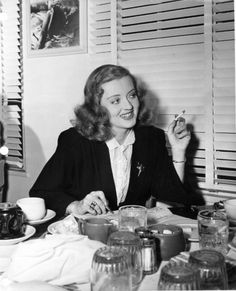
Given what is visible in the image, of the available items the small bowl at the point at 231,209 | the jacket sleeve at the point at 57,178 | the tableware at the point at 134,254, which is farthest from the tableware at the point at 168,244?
the jacket sleeve at the point at 57,178

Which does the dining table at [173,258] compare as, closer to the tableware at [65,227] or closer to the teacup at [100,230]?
the tableware at [65,227]

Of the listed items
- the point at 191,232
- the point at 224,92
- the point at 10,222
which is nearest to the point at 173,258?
the point at 191,232

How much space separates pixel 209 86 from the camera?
2.02m

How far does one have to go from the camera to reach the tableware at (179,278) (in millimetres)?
674

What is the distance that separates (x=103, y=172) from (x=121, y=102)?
1.08 ft

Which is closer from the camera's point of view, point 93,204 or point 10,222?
point 10,222

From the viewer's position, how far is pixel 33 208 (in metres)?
1.30

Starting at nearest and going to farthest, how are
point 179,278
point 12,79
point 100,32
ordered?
point 179,278
point 100,32
point 12,79

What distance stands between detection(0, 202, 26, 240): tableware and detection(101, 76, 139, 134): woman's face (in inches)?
32.3

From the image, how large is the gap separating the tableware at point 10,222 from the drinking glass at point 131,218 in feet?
0.92

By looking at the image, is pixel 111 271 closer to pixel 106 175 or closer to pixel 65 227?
pixel 65 227

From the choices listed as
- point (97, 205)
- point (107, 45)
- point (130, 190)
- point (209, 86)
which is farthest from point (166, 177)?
point (107, 45)

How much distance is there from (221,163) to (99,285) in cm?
140

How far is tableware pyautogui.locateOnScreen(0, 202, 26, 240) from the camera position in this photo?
110 cm
